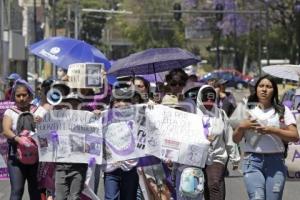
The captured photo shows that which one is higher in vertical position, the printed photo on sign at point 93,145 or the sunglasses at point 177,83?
the sunglasses at point 177,83

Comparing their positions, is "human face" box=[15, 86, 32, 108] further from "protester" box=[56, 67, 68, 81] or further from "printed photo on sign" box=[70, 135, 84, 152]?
"protester" box=[56, 67, 68, 81]

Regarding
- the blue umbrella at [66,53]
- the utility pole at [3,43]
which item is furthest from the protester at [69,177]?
the utility pole at [3,43]

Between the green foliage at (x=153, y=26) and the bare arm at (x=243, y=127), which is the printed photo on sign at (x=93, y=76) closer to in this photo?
the bare arm at (x=243, y=127)

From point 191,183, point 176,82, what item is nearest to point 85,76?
point 176,82

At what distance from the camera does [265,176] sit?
7.99 m

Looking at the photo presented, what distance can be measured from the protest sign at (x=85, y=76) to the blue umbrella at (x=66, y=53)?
3.33 metres

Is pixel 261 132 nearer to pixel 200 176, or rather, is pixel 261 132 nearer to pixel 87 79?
pixel 200 176

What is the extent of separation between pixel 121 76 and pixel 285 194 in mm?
3088

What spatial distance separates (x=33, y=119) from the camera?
921 cm

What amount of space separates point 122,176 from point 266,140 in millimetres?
1598

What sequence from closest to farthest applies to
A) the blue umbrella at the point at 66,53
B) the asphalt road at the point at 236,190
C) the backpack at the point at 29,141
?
the backpack at the point at 29,141, the asphalt road at the point at 236,190, the blue umbrella at the point at 66,53

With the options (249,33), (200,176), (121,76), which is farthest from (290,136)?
(249,33)

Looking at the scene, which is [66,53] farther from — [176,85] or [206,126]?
[206,126]

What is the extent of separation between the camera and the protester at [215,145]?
8.68m
